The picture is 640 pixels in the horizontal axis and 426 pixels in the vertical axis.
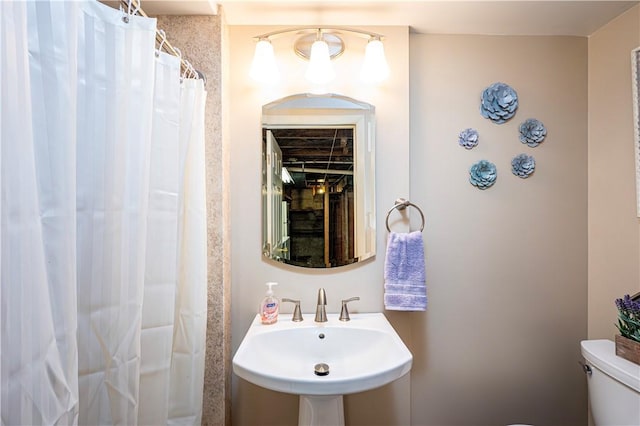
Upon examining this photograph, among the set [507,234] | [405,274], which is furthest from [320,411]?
[507,234]

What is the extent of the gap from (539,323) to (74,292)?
1.85 metres

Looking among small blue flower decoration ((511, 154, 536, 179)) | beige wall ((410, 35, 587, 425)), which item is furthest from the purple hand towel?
small blue flower decoration ((511, 154, 536, 179))

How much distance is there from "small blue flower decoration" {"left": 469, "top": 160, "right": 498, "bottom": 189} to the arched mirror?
1.69 ft

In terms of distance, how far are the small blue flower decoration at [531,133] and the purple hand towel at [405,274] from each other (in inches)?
28.6

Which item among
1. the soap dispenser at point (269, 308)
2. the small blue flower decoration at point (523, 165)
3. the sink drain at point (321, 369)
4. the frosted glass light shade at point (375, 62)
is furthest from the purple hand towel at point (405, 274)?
the frosted glass light shade at point (375, 62)

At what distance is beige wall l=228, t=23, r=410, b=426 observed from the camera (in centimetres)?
143

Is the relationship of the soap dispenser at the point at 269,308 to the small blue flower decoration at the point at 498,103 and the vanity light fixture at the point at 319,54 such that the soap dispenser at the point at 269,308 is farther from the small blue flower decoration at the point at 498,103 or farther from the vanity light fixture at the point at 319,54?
the small blue flower decoration at the point at 498,103

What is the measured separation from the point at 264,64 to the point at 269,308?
3.44 ft

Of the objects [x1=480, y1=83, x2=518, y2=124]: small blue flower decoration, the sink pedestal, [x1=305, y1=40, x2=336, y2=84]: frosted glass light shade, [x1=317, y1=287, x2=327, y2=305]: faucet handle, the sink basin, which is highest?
[x1=305, y1=40, x2=336, y2=84]: frosted glass light shade

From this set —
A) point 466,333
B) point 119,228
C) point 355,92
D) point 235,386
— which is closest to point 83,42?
point 119,228

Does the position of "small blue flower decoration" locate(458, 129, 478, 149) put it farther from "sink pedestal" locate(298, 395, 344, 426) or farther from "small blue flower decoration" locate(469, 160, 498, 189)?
"sink pedestal" locate(298, 395, 344, 426)

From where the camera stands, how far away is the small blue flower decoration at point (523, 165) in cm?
150

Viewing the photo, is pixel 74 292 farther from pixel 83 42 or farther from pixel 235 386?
pixel 235 386

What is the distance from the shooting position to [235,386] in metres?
1.43
